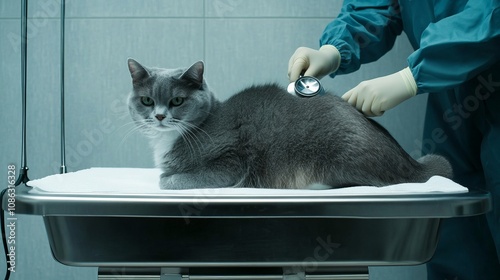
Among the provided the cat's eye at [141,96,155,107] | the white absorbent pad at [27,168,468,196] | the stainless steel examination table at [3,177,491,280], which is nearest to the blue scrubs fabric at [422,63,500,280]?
the white absorbent pad at [27,168,468,196]

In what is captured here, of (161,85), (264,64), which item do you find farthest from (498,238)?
(264,64)

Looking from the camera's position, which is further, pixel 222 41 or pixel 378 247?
pixel 222 41

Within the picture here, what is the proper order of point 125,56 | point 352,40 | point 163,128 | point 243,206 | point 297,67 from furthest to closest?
point 125,56
point 352,40
point 297,67
point 163,128
point 243,206

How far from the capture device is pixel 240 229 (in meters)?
0.70

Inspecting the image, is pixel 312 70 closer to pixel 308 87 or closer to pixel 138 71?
pixel 308 87

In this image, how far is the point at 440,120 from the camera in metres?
1.29

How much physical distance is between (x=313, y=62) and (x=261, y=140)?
31 centimetres

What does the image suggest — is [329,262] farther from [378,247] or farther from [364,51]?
[364,51]

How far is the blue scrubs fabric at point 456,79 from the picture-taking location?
891 millimetres

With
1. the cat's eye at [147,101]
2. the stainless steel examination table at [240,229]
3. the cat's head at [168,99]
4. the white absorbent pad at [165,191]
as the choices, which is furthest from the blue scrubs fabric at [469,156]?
the cat's eye at [147,101]

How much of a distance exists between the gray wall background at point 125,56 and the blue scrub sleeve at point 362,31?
375 millimetres

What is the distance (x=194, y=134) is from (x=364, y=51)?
0.55 meters

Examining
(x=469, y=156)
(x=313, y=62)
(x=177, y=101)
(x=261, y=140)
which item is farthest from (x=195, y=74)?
(x=469, y=156)

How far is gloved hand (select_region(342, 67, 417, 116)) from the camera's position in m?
0.98
